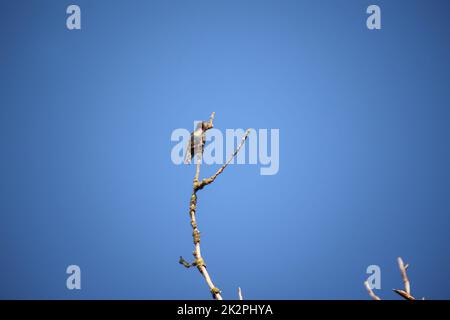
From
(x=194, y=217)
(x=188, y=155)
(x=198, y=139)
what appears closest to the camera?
(x=194, y=217)

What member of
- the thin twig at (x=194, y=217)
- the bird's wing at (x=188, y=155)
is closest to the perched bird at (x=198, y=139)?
the bird's wing at (x=188, y=155)

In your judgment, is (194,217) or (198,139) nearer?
(194,217)

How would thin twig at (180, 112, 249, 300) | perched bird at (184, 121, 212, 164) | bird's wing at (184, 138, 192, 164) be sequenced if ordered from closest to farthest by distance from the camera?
thin twig at (180, 112, 249, 300) → perched bird at (184, 121, 212, 164) → bird's wing at (184, 138, 192, 164)

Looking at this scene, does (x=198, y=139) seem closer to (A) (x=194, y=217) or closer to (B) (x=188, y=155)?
(B) (x=188, y=155)

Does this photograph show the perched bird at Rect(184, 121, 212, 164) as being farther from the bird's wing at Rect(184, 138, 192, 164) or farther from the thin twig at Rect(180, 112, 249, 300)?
the thin twig at Rect(180, 112, 249, 300)

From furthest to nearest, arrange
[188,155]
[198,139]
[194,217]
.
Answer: [188,155]
[198,139]
[194,217]

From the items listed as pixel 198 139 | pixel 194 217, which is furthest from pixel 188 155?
pixel 194 217

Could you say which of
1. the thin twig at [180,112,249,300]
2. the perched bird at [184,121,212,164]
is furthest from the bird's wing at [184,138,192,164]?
the thin twig at [180,112,249,300]

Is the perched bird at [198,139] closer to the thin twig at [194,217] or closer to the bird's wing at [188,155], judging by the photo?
the bird's wing at [188,155]

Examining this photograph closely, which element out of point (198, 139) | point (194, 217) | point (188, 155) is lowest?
point (194, 217)

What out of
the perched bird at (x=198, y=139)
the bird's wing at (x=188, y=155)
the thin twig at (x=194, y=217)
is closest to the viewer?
the thin twig at (x=194, y=217)
